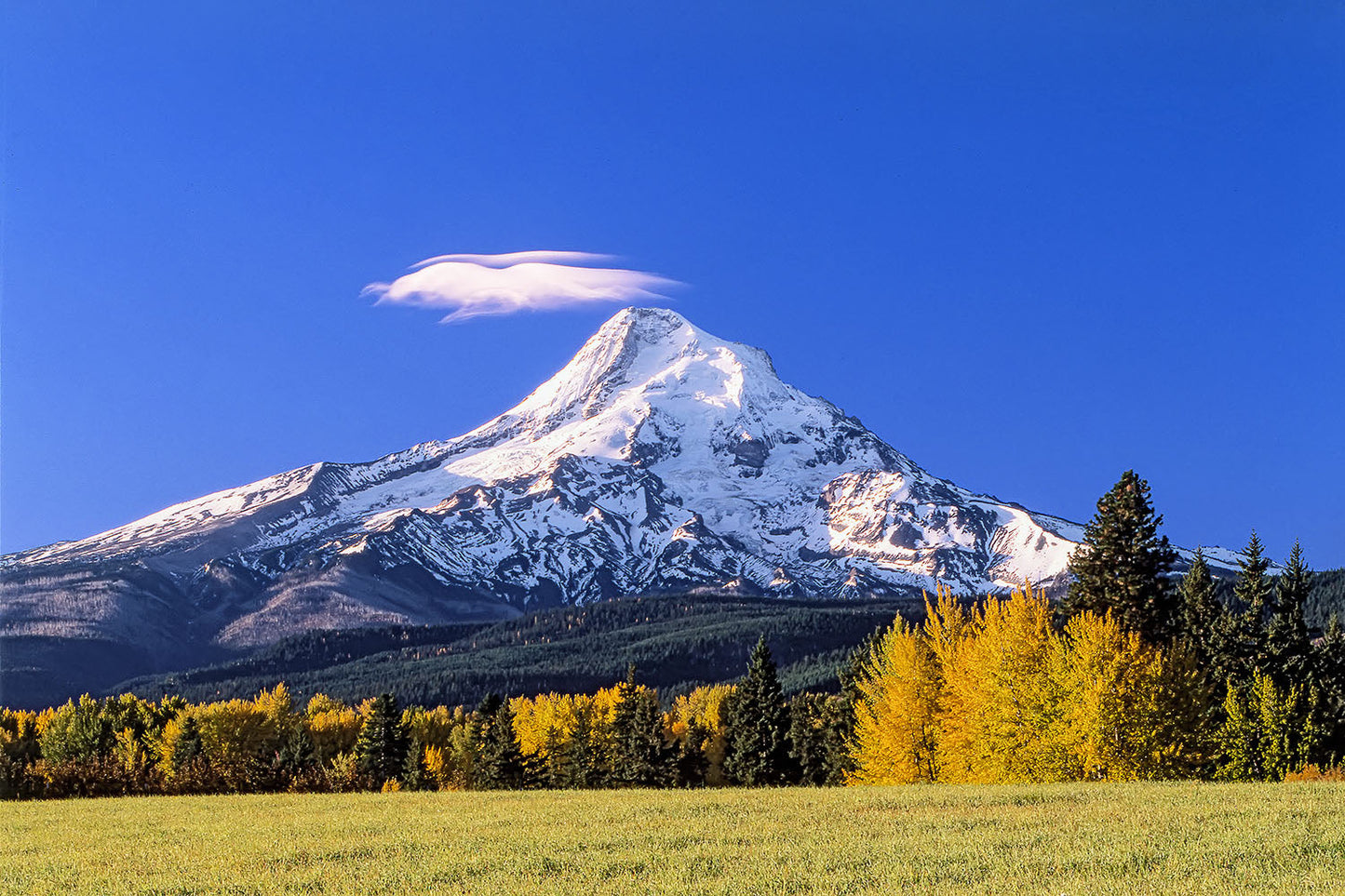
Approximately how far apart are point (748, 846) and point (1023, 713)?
95.2 ft

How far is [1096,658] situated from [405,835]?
30997mm

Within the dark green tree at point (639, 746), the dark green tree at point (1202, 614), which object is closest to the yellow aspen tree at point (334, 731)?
the dark green tree at point (639, 746)

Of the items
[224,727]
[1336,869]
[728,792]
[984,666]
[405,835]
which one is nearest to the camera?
[1336,869]

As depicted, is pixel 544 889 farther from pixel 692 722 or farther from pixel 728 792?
pixel 692 722

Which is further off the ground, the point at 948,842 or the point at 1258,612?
the point at 1258,612

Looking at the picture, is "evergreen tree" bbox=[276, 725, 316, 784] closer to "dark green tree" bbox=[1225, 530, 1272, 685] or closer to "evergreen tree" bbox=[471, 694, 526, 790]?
"evergreen tree" bbox=[471, 694, 526, 790]

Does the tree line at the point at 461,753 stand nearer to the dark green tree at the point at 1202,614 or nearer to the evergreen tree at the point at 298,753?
the evergreen tree at the point at 298,753

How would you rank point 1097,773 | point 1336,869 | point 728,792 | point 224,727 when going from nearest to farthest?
1. point 1336,869
2. point 728,792
3. point 1097,773
4. point 224,727

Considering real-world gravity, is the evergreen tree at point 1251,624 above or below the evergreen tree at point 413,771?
above

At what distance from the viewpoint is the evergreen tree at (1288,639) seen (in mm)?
65625

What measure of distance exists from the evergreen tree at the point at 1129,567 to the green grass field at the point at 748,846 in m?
18.2

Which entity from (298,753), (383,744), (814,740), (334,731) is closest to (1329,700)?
(814,740)

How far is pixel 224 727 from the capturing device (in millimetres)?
123062

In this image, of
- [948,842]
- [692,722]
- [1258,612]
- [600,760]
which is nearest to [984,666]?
→ [1258,612]
